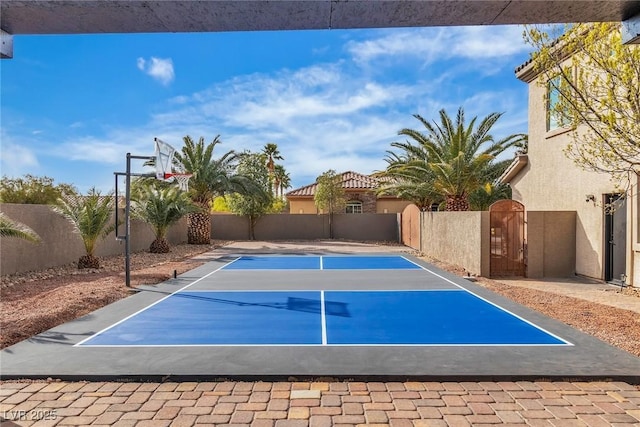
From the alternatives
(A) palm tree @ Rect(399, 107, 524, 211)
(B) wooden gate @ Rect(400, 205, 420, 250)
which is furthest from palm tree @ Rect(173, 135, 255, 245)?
(A) palm tree @ Rect(399, 107, 524, 211)

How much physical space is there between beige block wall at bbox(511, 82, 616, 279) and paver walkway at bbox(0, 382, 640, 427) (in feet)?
27.9

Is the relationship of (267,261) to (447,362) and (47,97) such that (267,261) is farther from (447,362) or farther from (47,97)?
(447,362)

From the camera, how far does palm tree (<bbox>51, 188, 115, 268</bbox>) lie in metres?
14.7

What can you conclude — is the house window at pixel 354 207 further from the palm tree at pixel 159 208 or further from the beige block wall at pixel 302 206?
the palm tree at pixel 159 208

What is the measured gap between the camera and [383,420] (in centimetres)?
419

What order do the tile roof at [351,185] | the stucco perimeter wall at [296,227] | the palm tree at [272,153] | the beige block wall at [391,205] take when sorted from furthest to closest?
the palm tree at [272,153]
the tile roof at [351,185]
the beige block wall at [391,205]
the stucco perimeter wall at [296,227]

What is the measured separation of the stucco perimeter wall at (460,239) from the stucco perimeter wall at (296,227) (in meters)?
11.1

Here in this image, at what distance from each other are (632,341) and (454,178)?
1261 centimetres

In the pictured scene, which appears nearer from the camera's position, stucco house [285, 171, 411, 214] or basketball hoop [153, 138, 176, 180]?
basketball hoop [153, 138, 176, 180]

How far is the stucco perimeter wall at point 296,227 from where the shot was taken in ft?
106

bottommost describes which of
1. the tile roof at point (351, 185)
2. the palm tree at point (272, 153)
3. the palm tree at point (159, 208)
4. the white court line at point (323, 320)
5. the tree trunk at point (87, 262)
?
the white court line at point (323, 320)

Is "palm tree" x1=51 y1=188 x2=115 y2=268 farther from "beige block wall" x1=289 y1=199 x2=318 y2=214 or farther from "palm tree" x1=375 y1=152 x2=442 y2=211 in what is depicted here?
"beige block wall" x1=289 y1=199 x2=318 y2=214

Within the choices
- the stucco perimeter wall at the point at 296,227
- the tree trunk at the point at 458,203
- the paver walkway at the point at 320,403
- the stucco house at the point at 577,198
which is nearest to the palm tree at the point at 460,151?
the tree trunk at the point at 458,203

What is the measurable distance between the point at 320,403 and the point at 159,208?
18673 millimetres
